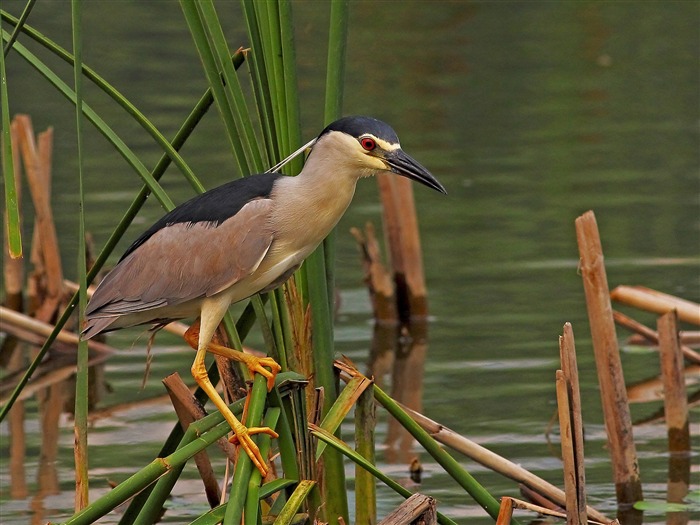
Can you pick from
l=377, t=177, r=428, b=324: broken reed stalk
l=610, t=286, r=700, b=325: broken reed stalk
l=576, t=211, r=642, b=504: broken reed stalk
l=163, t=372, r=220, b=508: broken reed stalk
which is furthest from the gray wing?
l=377, t=177, r=428, b=324: broken reed stalk

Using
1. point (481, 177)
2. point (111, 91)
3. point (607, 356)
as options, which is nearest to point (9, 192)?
point (111, 91)

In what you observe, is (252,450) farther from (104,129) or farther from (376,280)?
(376,280)

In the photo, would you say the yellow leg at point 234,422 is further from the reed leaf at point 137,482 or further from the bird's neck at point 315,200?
the bird's neck at point 315,200

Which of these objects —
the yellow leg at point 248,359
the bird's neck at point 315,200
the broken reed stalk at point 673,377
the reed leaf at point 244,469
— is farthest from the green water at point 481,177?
the reed leaf at point 244,469

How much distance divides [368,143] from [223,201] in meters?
0.47

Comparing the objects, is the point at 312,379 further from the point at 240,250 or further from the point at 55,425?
the point at 55,425

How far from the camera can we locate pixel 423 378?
291 inches

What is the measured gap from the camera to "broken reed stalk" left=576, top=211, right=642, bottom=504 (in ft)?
16.6

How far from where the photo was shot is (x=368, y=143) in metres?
3.71

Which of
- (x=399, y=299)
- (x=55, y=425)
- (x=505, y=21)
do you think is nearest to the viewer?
(x=55, y=425)

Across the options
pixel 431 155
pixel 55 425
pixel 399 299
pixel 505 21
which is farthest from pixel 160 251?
pixel 505 21

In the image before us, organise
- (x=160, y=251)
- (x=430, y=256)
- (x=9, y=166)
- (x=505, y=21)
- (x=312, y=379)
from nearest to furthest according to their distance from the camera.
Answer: (x=9, y=166) → (x=312, y=379) → (x=160, y=251) → (x=430, y=256) → (x=505, y=21)

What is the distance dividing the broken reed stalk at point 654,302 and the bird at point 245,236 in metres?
Result: 3.64

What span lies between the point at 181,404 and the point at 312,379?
60 centimetres
